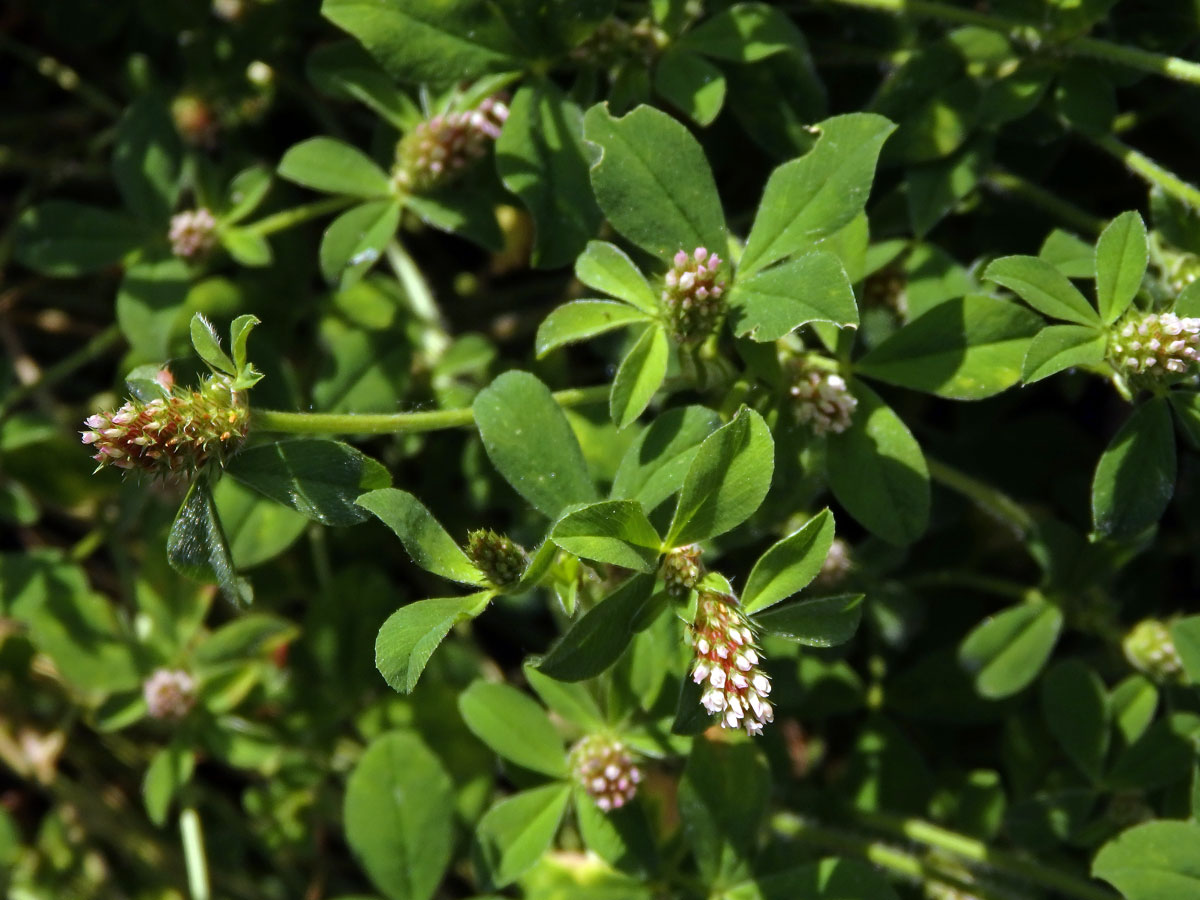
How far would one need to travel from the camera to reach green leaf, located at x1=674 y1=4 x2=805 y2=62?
2.38 m

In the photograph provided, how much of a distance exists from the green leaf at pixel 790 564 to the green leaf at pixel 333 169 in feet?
4.43

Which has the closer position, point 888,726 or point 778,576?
point 778,576

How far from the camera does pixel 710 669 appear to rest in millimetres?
1734

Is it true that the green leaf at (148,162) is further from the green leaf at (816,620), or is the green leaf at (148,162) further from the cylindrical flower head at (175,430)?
the green leaf at (816,620)

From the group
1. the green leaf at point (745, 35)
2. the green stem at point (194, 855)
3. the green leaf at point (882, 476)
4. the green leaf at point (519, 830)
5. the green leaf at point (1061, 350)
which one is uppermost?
the green leaf at point (745, 35)

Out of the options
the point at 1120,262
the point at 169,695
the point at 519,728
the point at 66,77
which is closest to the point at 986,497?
the point at 1120,262

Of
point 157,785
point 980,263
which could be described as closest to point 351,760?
point 157,785

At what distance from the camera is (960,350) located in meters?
2.22

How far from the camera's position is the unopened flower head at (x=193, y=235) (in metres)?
2.72

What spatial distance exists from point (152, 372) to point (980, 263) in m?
1.69

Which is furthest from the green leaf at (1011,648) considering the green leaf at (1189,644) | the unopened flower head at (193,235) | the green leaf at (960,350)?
the unopened flower head at (193,235)

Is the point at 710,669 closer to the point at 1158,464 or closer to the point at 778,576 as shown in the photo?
the point at 778,576

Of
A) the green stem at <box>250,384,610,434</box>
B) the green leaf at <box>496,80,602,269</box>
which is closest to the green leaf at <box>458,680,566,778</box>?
the green stem at <box>250,384,610,434</box>

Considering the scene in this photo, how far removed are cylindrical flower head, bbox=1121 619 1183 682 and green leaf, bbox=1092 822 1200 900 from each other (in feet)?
1.44
